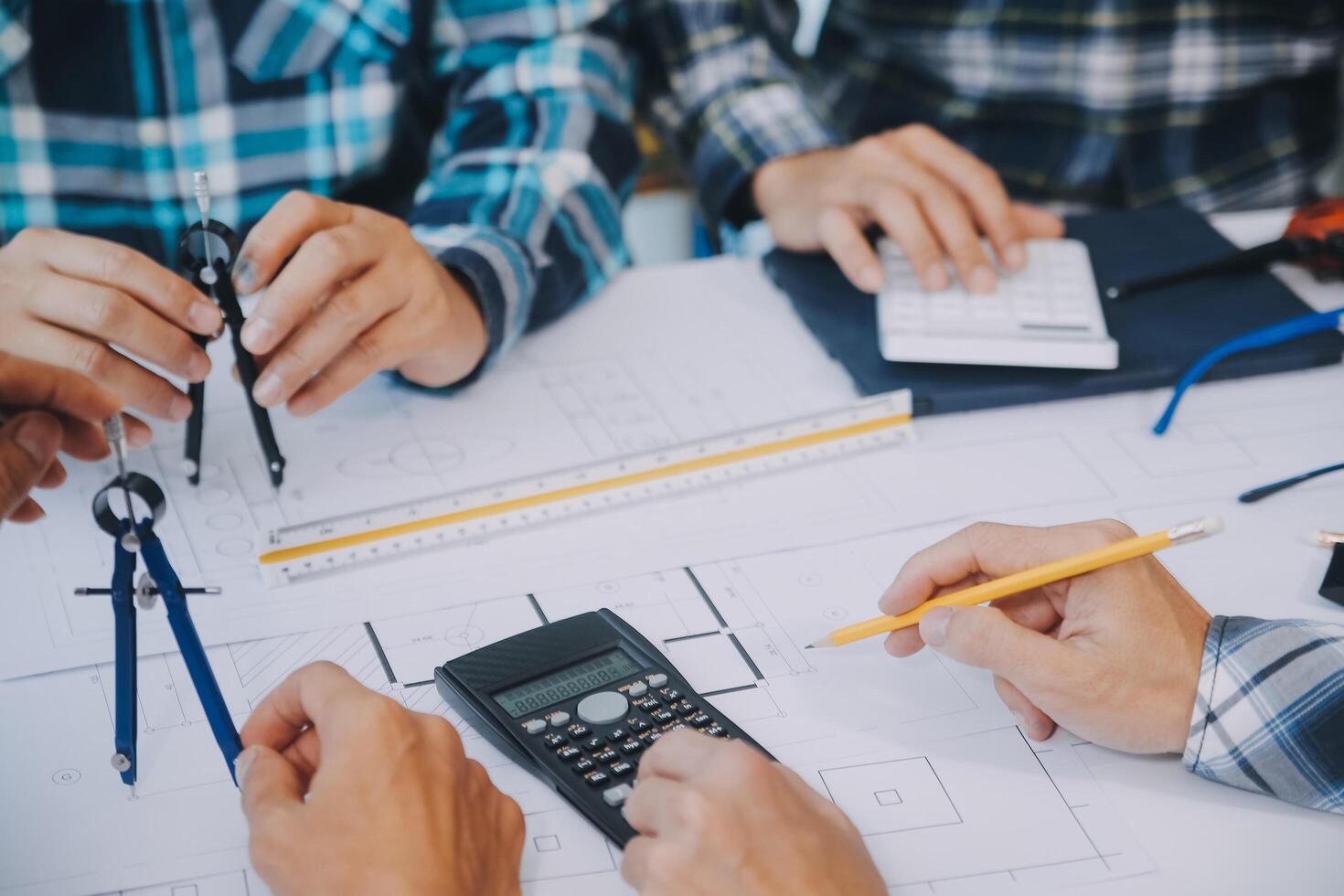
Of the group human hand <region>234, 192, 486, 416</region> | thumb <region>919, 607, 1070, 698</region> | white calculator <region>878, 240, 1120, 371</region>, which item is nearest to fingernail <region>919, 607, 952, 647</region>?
thumb <region>919, 607, 1070, 698</region>

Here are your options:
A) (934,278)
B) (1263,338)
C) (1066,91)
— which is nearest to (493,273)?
(934,278)

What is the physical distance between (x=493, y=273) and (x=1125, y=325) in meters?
0.56

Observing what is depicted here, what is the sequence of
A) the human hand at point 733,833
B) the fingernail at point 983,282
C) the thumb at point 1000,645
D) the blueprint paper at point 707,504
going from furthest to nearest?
the fingernail at point 983,282 < the blueprint paper at point 707,504 < the thumb at point 1000,645 < the human hand at point 733,833

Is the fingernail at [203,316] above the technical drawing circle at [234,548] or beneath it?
above

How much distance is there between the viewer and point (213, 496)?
2.81 ft

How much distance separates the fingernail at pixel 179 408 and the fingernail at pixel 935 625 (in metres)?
0.54

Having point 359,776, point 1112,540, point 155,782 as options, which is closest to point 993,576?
point 1112,540

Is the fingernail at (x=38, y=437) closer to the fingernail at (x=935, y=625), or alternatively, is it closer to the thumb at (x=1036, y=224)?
the fingernail at (x=935, y=625)

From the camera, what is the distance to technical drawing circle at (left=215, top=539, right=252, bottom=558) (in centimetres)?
80

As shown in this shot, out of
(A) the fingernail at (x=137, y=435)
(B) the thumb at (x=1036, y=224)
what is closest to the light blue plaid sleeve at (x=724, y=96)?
(B) the thumb at (x=1036, y=224)

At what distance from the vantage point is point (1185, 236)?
117 cm

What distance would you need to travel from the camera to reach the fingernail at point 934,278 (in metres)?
1.03

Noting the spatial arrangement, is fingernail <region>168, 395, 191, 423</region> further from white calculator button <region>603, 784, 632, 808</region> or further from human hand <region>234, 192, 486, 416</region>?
white calculator button <region>603, 784, 632, 808</region>

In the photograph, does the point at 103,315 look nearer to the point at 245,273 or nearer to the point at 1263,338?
the point at 245,273
